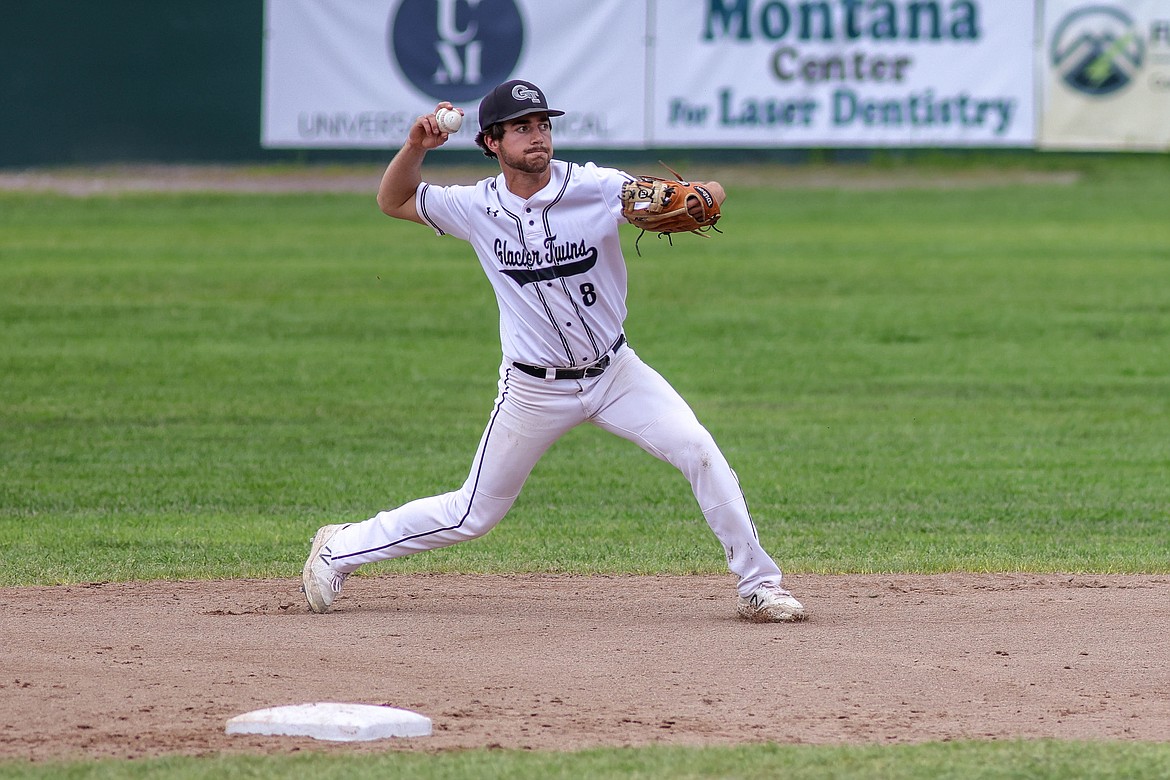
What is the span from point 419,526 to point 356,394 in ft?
20.5

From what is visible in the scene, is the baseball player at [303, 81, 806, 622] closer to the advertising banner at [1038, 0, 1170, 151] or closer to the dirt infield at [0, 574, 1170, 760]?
the dirt infield at [0, 574, 1170, 760]

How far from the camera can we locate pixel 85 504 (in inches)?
347

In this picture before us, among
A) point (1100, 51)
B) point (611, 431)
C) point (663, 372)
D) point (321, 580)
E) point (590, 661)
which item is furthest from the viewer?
point (1100, 51)

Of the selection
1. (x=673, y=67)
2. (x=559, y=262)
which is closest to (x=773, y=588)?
(x=559, y=262)

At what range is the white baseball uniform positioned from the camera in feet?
19.0

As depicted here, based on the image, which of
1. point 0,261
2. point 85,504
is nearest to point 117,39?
point 0,261

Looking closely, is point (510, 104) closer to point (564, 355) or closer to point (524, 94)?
point (524, 94)

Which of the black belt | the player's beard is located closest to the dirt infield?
the black belt

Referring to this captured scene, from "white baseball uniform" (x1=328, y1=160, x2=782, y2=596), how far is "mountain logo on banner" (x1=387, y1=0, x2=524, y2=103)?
15.6m

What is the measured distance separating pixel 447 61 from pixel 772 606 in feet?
53.3

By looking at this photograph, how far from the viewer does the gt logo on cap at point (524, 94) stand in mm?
5750

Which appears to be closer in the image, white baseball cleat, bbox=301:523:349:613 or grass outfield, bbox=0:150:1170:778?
white baseball cleat, bbox=301:523:349:613

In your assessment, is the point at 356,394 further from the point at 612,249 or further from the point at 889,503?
the point at 612,249

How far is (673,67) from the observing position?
21.2m
